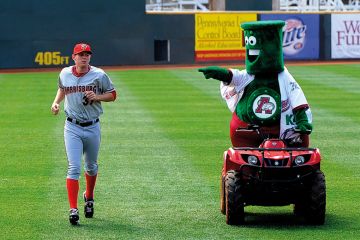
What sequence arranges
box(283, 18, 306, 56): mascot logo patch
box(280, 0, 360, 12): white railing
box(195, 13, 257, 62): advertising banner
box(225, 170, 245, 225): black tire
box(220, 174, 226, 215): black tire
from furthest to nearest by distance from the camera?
1. box(280, 0, 360, 12): white railing
2. box(283, 18, 306, 56): mascot logo patch
3. box(195, 13, 257, 62): advertising banner
4. box(220, 174, 226, 215): black tire
5. box(225, 170, 245, 225): black tire

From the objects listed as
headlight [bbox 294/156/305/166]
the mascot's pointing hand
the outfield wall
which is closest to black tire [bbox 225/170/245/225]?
headlight [bbox 294/156/305/166]

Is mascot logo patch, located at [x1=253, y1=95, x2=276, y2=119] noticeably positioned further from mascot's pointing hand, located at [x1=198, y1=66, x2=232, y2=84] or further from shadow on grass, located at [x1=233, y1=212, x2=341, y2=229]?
shadow on grass, located at [x1=233, y1=212, x2=341, y2=229]

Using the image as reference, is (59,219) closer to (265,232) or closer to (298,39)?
(265,232)

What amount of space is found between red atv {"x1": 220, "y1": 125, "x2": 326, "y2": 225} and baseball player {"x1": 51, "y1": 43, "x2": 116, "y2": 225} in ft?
4.22

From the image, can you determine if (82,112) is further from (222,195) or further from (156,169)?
(156,169)

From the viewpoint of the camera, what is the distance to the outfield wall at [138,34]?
3064 cm

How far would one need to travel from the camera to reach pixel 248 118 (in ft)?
29.5

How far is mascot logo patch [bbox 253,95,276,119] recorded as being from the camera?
889 centimetres

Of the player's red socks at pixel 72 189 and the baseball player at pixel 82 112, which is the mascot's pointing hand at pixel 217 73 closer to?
the baseball player at pixel 82 112

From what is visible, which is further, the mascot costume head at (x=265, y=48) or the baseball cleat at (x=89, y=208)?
the baseball cleat at (x=89, y=208)

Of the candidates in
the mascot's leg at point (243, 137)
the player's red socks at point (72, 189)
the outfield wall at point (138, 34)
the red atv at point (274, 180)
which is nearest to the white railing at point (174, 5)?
the outfield wall at point (138, 34)

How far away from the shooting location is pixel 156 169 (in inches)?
463

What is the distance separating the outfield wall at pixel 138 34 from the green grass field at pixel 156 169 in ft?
28.0

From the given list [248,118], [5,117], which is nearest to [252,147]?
[248,118]
